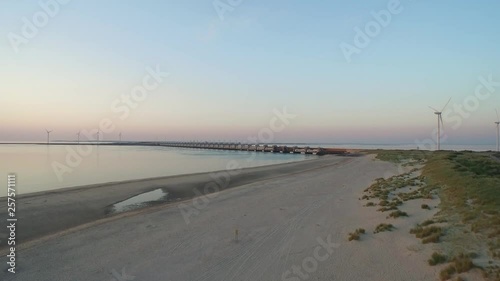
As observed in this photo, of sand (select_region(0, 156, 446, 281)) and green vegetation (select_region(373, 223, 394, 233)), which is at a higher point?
green vegetation (select_region(373, 223, 394, 233))

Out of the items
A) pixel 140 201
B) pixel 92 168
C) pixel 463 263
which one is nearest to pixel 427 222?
pixel 463 263

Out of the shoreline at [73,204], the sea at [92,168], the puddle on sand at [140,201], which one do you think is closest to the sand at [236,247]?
the shoreline at [73,204]

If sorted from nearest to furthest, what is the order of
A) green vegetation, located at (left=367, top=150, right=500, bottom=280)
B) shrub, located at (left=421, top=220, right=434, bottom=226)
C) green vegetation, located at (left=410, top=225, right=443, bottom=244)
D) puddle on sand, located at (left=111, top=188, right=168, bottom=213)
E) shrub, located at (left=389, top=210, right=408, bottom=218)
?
1. green vegetation, located at (left=367, top=150, right=500, bottom=280)
2. green vegetation, located at (left=410, top=225, right=443, bottom=244)
3. shrub, located at (left=421, top=220, right=434, bottom=226)
4. shrub, located at (left=389, top=210, right=408, bottom=218)
5. puddle on sand, located at (left=111, top=188, right=168, bottom=213)

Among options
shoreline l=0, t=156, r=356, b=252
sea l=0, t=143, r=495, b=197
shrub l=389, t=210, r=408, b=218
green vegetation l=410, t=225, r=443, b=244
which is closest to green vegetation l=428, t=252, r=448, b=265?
green vegetation l=410, t=225, r=443, b=244

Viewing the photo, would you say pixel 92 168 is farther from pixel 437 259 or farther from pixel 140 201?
pixel 437 259

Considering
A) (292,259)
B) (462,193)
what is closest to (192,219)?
(292,259)

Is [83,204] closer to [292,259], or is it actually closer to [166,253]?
[166,253]

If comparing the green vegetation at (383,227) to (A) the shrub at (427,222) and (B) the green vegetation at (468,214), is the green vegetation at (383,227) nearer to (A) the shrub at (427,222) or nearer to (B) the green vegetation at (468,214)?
(B) the green vegetation at (468,214)

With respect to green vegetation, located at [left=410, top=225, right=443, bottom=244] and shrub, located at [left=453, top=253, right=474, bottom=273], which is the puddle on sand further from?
shrub, located at [left=453, top=253, right=474, bottom=273]
